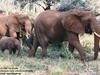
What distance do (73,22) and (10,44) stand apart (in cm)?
255

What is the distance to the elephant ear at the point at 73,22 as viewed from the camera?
37.9 feet

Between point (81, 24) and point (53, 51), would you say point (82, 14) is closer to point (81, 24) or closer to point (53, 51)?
point (81, 24)

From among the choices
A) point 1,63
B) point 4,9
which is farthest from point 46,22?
point 4,9

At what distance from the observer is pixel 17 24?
14.4 metres

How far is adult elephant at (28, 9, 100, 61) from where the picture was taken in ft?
37.6

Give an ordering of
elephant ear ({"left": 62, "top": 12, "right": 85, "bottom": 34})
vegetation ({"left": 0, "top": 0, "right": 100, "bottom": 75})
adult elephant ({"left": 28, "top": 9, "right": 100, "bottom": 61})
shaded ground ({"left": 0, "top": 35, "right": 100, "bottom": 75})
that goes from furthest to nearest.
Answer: elephant ear ({"left": 62, "top": 12, "right": 85, "bottom": 34}) < adult elephant ({"left": 28, "top": 9, "right": 100, "bottom": 61}) < vegetation ({"left": 0, "top": 0, "right": 100, "bottom": 75}) < shaded ground ({"left": 0, "top": 35, "right": 100, "bottom": 75})

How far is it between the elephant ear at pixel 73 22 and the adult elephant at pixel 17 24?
255 cm

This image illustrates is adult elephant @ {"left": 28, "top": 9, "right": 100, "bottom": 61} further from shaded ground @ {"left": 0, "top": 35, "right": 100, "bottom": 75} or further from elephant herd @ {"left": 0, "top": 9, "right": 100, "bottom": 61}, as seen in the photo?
shaded ground @ {"left": 0, "top": 35, "right": 100, "bottom": 75}

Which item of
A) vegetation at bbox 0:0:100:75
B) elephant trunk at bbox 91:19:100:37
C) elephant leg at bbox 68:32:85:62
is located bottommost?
vegetation at bbox 0:0:100:75

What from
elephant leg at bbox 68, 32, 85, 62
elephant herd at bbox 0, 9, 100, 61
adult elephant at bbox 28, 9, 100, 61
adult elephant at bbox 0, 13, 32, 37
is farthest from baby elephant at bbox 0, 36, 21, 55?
elephant leg at bbox 68, 32, 85, 62

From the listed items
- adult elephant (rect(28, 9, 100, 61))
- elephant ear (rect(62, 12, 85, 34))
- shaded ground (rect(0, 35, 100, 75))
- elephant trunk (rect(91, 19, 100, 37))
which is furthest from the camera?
elephant ear (rect(62, 12, 85, 34))

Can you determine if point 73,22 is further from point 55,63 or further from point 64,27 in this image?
point 55,63

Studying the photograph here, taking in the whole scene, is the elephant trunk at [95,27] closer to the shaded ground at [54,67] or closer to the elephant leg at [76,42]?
the elephant leg at [76,42]

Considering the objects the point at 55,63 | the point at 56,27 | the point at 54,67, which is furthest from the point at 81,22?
the point at 54,67
